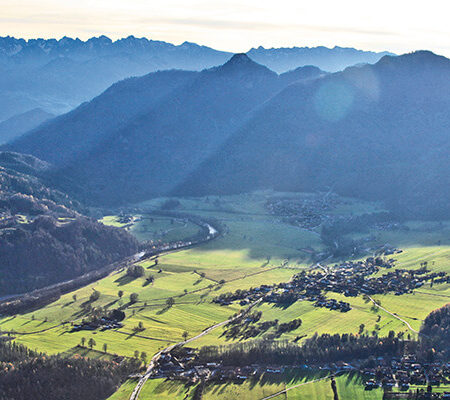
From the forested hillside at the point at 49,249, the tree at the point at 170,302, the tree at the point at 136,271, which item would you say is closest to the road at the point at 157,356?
the tree at the point at 170,302

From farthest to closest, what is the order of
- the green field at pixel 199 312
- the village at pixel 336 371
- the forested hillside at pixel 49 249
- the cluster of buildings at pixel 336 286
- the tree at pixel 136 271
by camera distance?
the tree at pixel 136 271 < the forested hillside at pixel 49 249 < the cluster of buildings at pixel 336 286 < the green field at pixel 199 312 < the village at pixel 336 371

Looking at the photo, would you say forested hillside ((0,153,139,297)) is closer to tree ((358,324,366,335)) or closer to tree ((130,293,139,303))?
tree ((130,293,139,303))

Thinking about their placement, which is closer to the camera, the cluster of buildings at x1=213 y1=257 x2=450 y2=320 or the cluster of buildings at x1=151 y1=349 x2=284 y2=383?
the cluster of buildings at x1=151 y1=349 x2=284 y2=383

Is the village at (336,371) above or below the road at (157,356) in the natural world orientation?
above

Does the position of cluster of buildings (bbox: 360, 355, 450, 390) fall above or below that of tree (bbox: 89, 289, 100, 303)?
above

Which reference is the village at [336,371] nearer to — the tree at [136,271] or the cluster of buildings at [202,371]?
the cluster of buildings at [202,371]

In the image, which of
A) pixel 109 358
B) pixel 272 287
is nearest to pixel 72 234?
pixel 272 287

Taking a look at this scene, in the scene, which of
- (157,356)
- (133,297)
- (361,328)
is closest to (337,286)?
(361,328)

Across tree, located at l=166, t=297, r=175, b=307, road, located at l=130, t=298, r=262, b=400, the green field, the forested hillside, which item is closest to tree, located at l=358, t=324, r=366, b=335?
the green field

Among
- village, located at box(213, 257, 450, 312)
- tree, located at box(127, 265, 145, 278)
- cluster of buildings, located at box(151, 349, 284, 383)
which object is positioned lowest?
tree, located at box(127, 265, 145, 278)

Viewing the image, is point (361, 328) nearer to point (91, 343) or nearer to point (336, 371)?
point (336, 371)

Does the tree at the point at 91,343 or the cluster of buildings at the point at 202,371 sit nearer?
the cluster of buildings at the point at 202,371
